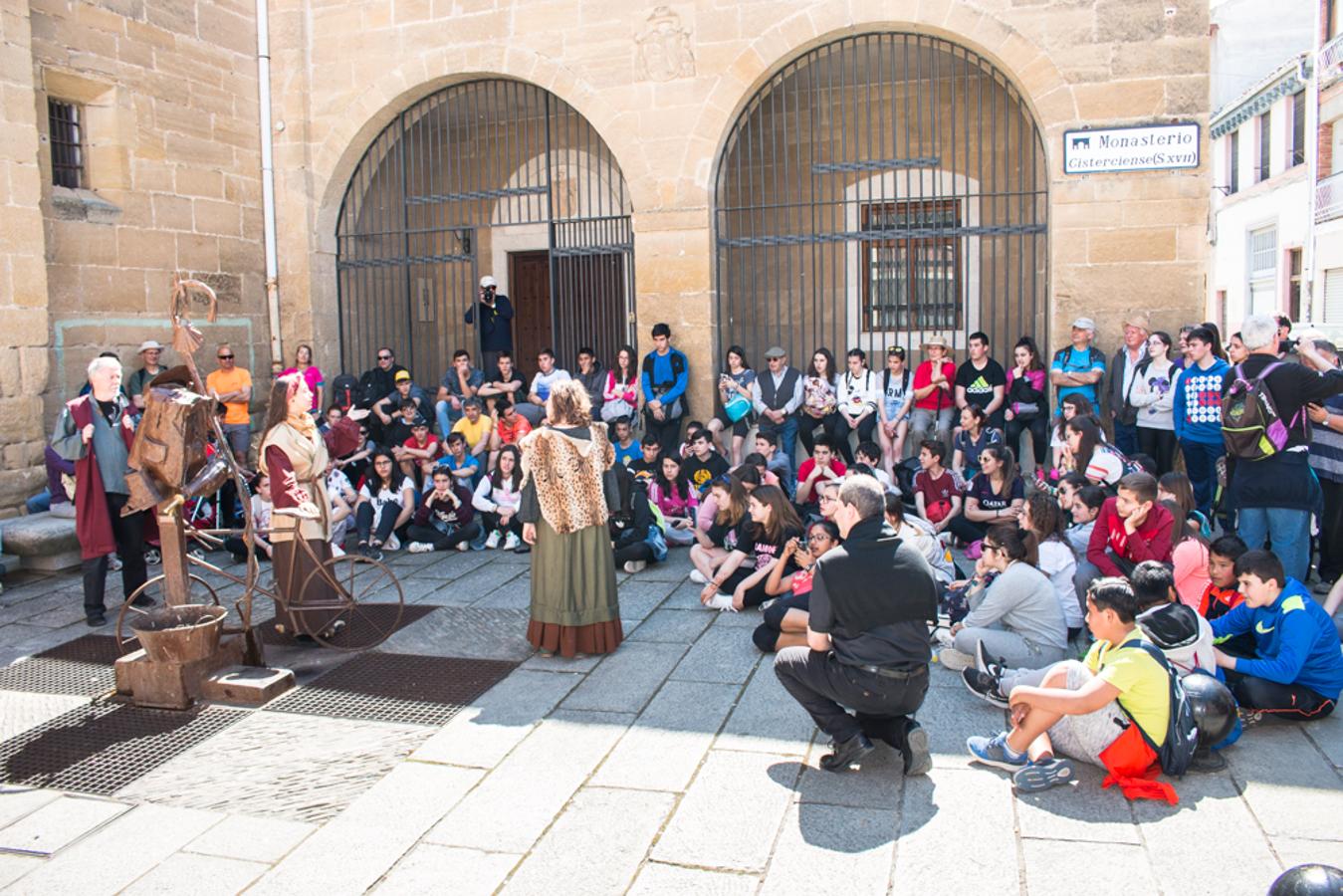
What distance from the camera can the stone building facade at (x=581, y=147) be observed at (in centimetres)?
899

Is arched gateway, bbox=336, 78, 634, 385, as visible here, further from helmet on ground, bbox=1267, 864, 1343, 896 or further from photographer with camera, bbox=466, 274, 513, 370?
helmet on ground, bbox=1267, 864, 1343, 896

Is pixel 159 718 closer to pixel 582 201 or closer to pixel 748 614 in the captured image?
pixel 748 614

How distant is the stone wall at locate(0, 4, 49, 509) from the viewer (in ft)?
28.4

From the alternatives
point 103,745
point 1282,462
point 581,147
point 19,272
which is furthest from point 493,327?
point 1282,462

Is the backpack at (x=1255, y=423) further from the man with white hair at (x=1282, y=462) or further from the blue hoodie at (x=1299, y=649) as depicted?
the blue hoodie at (x=1299, y=649)

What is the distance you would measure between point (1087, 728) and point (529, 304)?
10325mm

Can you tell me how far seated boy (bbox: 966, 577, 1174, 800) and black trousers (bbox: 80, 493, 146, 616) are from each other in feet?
19.0

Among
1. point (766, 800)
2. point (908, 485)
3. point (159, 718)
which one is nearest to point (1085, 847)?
point (766, 800)

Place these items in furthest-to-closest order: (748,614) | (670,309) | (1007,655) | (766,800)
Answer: (670,309) → (748,614) → (1007,655) → (766,800)

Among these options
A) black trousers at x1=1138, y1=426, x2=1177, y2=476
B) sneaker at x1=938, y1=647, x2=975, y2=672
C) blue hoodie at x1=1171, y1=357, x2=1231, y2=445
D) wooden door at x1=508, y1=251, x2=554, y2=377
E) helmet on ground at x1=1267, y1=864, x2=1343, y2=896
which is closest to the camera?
helmet on ground at x1=1267, y1=864, x2=1343, y2=896

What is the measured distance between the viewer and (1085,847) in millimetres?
3781

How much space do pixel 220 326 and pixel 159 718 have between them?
6566 millimetres

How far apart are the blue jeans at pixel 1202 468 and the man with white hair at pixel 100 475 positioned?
7463 millimetres

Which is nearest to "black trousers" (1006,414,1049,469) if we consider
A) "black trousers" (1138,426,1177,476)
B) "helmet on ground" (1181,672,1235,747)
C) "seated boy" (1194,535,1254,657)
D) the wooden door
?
"black trousers" (1138,426,1177,476)
